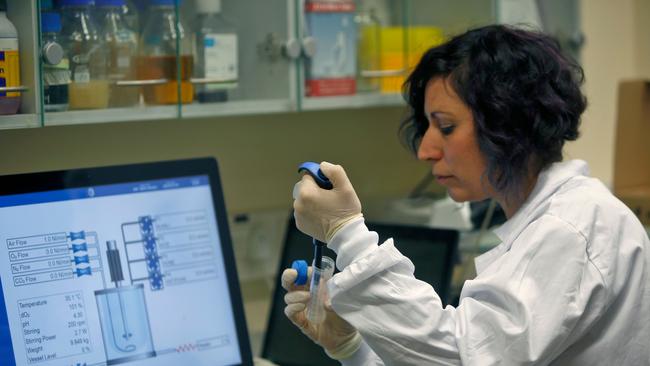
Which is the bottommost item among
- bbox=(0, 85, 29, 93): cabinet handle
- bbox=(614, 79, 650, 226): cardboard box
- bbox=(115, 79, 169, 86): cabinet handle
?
bbox=(614, 79, 650, 226): cardboard box

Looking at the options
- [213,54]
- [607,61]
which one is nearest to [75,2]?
[213,54]

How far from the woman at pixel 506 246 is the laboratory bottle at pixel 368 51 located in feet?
1.21

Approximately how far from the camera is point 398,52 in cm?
200

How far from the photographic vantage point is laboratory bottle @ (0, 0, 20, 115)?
1.45 metres

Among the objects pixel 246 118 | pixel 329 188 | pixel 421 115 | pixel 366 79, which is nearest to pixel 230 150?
pixel 246 118

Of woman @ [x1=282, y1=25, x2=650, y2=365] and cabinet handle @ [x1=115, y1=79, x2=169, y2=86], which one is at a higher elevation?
cabinet handle @ [x1=115, y1=79, x2=169, y2=86]

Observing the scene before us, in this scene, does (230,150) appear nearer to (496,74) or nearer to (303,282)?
(303,282)

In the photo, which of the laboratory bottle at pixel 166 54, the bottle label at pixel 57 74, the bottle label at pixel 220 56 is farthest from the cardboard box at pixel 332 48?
the bottle label at pixel 57 74

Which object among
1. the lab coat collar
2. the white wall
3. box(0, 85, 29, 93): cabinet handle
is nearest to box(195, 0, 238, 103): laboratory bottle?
box(0, 85, 29, 93): cabinet handle

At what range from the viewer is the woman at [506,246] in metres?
1.35

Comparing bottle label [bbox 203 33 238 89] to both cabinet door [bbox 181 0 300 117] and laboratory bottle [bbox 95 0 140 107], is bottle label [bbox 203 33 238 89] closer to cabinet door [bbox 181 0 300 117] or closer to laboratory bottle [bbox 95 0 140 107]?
cabinet door [bbox 181 0 300 117]

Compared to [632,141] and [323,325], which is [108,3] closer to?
[323,325]

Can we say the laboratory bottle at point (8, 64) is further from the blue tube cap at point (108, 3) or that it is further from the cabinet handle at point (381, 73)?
the cabinet handle at point (381, 73)

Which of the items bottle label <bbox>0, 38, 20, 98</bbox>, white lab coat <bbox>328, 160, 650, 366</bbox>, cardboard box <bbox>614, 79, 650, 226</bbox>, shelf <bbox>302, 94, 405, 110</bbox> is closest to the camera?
white lab coat <bbox>328, 160, 650, 366</bbox>
